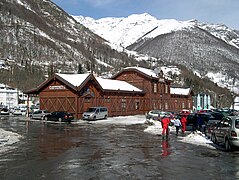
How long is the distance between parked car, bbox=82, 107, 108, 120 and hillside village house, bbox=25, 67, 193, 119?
7.72ft

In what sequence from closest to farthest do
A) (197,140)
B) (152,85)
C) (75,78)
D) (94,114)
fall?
(197,140) < (94,114) < (75,78) < (152,85)

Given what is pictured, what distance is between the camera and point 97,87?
4794cm

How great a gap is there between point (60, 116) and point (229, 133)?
26.9 m

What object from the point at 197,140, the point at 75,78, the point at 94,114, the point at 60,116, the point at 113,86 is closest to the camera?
the point at 197,140

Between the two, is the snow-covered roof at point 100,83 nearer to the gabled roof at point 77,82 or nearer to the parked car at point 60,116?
the gabled roof at point 77,82

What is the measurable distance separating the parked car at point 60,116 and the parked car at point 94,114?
7.67 feet

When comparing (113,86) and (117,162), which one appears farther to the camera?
(113,86)

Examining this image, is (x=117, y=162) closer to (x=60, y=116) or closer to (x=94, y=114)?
(x=60, y=116)

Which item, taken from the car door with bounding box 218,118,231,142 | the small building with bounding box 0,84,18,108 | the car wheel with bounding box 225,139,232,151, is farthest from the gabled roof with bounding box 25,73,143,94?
the small building with bounding box 0,84,18,108

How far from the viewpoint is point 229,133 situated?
1631cm

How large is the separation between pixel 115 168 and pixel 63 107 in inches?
1376

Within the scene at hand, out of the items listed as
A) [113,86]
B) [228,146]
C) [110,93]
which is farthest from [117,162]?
[113,86]

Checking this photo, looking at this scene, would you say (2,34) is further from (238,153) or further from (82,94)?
(238,153)

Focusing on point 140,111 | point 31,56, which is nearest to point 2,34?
point 31,56
